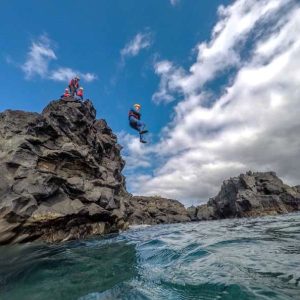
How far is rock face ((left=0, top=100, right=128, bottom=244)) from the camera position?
26.5 metres

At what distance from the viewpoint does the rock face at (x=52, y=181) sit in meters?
26.5

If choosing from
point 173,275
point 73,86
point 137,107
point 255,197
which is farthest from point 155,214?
point 173,275

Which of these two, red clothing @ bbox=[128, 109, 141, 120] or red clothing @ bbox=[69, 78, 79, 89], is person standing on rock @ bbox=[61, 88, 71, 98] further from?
red clothing @ bbox=[128, 109, 141, 120]

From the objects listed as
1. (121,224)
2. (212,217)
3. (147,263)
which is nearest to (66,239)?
(121,224)

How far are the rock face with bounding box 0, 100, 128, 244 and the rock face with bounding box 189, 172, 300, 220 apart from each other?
53.7 meters

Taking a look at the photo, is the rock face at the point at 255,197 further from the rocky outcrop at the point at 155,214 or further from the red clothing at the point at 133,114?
the red clothing at the point at 133,114

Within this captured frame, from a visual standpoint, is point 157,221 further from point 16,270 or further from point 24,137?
point 16,270

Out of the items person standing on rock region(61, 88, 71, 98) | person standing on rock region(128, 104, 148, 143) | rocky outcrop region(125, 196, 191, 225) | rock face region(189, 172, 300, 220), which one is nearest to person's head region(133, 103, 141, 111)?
person standing on rock region(128, 104, 148, 143)

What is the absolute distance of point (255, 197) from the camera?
285 feet

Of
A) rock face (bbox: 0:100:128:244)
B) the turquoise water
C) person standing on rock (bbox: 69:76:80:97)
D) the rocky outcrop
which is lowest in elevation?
the turquoise water

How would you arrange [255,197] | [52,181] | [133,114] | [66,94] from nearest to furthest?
[52,181] → [133,114] → [66,94] → [255,197]

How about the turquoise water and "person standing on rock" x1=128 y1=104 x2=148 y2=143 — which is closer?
the turquoise water

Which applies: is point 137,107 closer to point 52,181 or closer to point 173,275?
point 52,181

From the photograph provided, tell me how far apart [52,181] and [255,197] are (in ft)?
226
